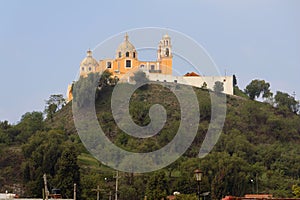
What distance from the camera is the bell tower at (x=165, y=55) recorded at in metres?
119

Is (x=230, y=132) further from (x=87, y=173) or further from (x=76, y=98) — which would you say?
(x=87, y=173)

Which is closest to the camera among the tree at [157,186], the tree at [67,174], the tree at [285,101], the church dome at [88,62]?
the tree at [157,186]

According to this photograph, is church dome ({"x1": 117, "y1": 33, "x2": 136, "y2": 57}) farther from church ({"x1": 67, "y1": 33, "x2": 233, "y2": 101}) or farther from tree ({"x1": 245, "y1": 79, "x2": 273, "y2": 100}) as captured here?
tree ({"x1": 245, "y1": 79, "x2": 273, "y2": 100})

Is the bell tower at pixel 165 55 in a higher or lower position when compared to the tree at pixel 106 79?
higher

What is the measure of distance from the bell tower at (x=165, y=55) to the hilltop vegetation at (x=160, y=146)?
13.9 ft

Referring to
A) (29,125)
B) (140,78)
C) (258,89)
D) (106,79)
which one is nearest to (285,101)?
(258,89)

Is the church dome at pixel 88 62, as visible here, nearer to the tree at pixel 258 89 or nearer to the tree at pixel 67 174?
the tree at pixel 258 89

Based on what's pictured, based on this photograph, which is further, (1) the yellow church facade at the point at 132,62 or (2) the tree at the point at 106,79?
(1) the yellow church facade at the point at 132,62

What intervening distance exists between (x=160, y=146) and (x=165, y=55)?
647 inches

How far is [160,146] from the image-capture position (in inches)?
4281

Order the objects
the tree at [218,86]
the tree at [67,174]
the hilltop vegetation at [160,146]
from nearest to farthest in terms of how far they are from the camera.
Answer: the tree at [67,174] < the hilltop vegetation at [160,146] < the tree at [218,86]

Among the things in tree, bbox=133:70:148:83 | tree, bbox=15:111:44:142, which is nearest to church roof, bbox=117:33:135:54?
tree, bbox=133:70:148:83

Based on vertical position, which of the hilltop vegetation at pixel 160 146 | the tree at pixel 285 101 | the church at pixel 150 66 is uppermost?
the church at pixel 150 66

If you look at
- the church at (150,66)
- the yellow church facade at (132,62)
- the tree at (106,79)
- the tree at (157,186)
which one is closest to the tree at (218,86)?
the church at (150,66)
